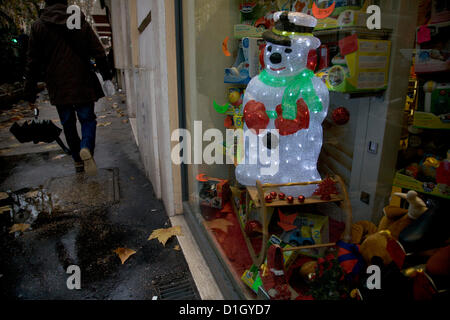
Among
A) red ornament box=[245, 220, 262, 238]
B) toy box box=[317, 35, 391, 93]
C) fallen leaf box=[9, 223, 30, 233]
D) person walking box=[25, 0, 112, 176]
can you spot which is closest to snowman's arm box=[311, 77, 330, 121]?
toy box box=[317, 35, 391, 93]

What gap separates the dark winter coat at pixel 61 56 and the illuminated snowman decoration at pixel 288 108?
250 centimetres

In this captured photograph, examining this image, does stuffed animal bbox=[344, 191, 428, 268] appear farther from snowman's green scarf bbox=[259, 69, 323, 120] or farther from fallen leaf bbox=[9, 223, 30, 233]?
fallen leaf bbox=[9, 223, 30, 233]

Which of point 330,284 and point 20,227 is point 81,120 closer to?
point 20,227

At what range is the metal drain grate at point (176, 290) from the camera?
76.0 inches

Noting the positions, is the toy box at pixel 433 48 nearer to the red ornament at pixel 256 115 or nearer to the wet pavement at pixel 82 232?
the red ornament at pixel 256 115

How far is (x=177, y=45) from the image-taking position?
2576 millimetres

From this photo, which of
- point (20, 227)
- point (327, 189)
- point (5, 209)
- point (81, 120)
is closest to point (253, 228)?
point (327, 189)

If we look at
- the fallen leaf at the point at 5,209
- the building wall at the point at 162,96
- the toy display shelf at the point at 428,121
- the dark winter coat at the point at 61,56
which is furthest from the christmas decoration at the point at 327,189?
the dark winter coat at the point at 61,56

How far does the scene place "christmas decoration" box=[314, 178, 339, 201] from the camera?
5.82 ft

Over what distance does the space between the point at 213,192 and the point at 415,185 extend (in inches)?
65.6

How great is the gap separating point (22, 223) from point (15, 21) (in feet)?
22.2

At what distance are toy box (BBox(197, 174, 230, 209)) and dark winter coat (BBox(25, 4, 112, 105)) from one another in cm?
202

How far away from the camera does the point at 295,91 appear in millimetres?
1838
